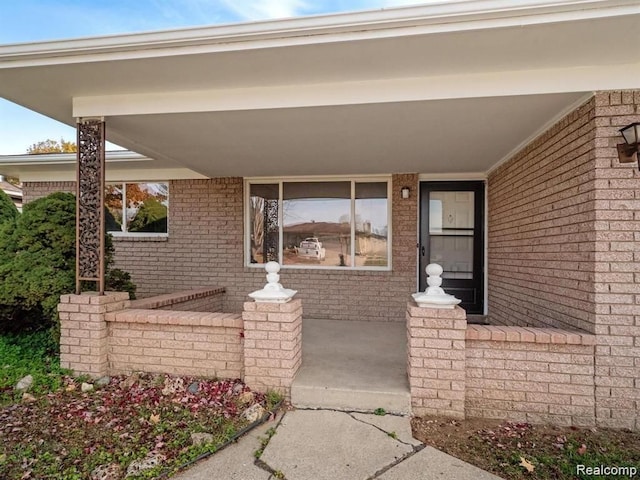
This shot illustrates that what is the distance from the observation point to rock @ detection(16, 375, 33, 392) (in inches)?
125

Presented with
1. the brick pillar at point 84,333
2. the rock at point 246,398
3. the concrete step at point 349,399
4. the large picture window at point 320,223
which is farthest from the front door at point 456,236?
the brick pillar at point 84,333

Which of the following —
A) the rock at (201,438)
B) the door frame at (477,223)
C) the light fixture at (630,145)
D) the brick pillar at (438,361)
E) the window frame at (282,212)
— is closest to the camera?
the rock at (201,438)

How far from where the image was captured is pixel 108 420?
270cm

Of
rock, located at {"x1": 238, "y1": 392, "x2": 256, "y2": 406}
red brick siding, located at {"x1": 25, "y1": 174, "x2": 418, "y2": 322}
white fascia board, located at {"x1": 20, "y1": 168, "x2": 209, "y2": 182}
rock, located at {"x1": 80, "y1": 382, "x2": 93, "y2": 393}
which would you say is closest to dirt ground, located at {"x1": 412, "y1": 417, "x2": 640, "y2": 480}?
rock, located at {"x1": 238, "y1": 392, "x2": 256, "y2": 406}

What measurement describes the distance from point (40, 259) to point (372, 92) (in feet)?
12.4

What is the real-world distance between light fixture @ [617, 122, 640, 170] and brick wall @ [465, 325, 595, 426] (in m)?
1.34

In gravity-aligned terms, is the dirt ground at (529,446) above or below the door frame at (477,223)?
below

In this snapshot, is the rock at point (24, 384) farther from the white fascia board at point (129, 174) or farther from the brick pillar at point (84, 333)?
the white fascia board at point (129, 174)

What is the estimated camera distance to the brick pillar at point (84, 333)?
338 cm

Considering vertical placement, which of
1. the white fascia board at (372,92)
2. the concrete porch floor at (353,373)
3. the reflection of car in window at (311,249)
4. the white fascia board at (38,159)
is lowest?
the concrete porch floor at (353,373)

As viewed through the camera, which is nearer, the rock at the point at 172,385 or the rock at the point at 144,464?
the rock at the point at 144,464

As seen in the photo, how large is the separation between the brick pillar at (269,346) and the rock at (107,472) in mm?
1105

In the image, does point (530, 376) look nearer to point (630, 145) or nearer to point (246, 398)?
point (630, 145)

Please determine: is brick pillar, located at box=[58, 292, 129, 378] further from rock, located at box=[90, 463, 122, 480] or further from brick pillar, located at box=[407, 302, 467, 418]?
brick pillar, located at box=[407, 302, 467, 418]
